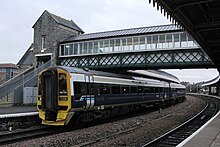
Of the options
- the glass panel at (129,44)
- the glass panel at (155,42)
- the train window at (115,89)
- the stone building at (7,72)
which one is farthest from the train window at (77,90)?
the stone building at (7,72)

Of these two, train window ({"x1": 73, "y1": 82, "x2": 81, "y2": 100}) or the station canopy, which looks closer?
the station canopy

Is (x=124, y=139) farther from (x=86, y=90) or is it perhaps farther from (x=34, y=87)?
(x=34, y=87)

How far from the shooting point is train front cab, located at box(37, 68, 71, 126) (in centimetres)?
1221

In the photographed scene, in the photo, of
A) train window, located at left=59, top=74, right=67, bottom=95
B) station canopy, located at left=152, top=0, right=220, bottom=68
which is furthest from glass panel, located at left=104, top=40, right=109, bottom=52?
train window, located at left=59, top=74, right=67, bottom=95

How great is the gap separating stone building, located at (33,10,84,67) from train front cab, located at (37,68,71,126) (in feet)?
77.6

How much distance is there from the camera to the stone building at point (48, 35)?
37156mm

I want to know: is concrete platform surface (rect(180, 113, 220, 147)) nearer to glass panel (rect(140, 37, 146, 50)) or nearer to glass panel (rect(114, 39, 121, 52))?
glass panel (rect(140, 37, 146, 50))

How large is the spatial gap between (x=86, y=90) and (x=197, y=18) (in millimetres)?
7015

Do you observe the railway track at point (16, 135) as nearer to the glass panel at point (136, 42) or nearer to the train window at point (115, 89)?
the train window at point (115, 89)

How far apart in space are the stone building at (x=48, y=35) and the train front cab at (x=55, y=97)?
23647 mm

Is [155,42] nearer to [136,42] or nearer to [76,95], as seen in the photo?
[136,42]

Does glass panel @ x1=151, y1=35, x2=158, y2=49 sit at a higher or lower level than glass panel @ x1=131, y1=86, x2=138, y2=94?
higher

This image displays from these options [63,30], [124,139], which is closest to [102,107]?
[124,139]

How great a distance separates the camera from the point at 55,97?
12484mm
